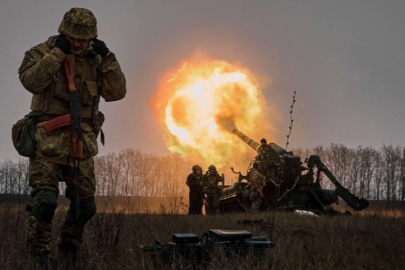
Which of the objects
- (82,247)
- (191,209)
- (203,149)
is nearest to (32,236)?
(82,247)

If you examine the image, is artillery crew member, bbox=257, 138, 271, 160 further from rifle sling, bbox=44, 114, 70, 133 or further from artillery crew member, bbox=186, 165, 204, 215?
rifle sling, bbox=44, 114, 70, 133

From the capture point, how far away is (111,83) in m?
4.87

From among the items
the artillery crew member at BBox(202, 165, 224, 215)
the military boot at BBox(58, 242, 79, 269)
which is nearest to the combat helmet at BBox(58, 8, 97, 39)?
the military boot at BBox(58, 242, 79, 269)

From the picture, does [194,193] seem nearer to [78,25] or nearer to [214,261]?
[78,25]

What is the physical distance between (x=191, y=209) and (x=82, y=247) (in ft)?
36.8

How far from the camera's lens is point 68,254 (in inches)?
172

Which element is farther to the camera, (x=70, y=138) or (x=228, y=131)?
(x=228, y=131)

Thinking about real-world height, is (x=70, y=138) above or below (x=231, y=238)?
above

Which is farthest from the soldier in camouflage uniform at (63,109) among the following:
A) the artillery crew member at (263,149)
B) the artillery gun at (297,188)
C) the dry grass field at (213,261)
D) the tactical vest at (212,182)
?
the artillery crew member at (263,149)

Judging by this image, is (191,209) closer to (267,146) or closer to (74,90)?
(267,146)

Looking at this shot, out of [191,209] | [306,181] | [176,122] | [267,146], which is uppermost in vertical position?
[176,122]

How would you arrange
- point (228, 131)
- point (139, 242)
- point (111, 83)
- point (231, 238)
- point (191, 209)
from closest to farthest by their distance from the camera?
point (231, 238) → point (111, 83) → point (139, 242) → point (191, 209) → point (228, 131)

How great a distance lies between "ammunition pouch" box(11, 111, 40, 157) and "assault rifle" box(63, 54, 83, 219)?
381mm

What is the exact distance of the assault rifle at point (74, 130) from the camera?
4383mm
